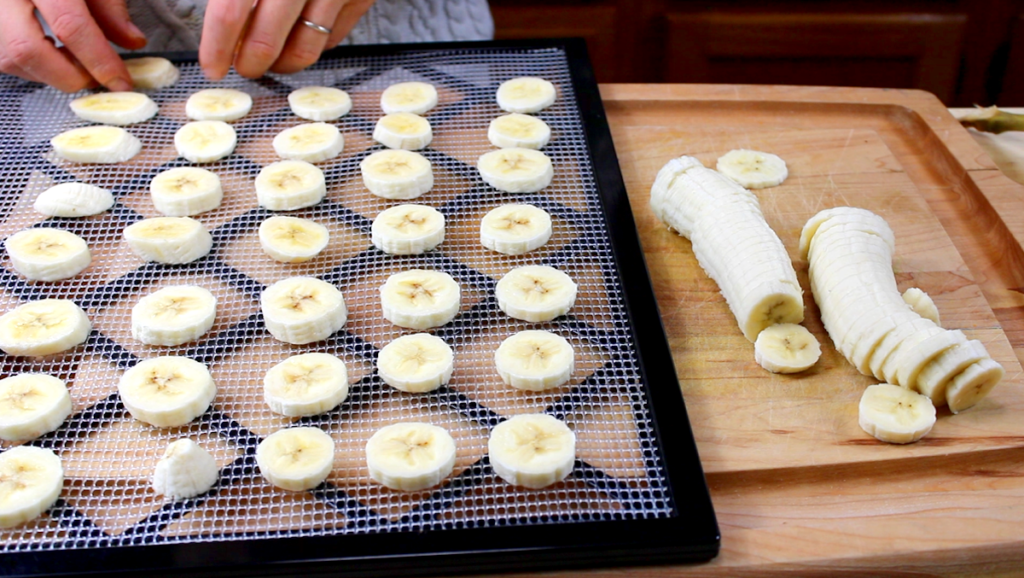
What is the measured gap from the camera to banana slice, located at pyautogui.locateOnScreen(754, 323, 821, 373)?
1408 mm

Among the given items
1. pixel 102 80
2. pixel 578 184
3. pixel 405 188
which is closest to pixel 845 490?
pixel 578 184

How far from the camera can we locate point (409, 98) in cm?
204

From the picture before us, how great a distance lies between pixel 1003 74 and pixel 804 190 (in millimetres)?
1849

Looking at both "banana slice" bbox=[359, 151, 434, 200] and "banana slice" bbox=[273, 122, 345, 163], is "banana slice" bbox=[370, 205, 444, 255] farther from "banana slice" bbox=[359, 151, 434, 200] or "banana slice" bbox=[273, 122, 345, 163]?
"banana slice" bbox=[273, 122, 345, 163]

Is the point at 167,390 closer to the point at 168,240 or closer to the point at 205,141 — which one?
the point at 168,240

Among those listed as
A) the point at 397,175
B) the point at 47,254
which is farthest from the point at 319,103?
the point at 47,254

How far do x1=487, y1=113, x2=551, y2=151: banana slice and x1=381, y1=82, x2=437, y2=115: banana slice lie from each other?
0.18 meters

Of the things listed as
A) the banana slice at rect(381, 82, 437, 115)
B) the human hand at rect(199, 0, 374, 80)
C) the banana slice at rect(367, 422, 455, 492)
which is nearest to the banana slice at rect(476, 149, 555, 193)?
the banana slice at rect(381, 82, 437, 115)

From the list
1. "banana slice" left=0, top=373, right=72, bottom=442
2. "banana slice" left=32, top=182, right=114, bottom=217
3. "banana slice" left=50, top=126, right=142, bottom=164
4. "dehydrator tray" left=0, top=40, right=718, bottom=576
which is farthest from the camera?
"banana slice" left=50, top=126, right=142, bottom=164

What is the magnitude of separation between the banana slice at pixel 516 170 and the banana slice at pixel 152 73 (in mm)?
836

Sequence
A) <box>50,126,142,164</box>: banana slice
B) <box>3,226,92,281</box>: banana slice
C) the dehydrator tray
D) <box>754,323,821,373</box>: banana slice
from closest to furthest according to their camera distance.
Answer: the dehydrator tray → <box>754,323,821,373</box>: banana slice → <box>3,226,92,281</box>: banana slice → <box>50,126,142,164</box>: banana slice

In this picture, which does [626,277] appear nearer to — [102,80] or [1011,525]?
[1011,525]

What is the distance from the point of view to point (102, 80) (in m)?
2.02

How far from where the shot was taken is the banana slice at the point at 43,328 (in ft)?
4.63
